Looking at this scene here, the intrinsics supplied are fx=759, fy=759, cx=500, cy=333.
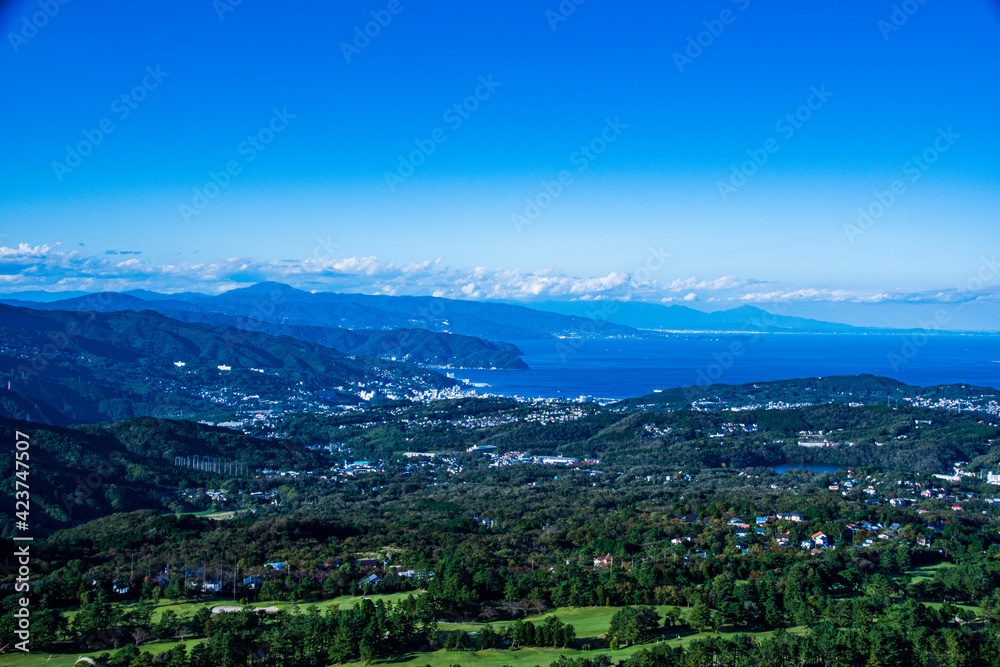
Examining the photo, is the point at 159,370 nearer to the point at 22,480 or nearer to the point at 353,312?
the point at 22,480

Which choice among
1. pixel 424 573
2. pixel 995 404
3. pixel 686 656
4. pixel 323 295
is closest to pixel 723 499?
pixel 424 573

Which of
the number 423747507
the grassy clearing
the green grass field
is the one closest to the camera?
the green grass field

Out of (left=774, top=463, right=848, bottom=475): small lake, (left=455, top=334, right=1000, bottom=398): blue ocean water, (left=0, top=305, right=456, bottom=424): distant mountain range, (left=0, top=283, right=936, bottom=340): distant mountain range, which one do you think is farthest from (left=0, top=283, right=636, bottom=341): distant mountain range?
(left=774, top=463, right=848, bottom=475): small lake

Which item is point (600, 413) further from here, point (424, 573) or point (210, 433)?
point (424, 573)

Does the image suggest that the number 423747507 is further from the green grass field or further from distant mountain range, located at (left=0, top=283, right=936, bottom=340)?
distant mountain range, located at (left=0, top=283, right=936, bottom=340)

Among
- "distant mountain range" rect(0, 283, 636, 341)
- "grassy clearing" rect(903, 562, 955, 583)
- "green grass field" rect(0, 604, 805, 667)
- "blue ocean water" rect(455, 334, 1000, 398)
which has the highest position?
"distant mountain range" rect(0, 283, 636, 341)

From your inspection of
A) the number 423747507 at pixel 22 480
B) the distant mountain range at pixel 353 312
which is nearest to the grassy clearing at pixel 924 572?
the number 423747507 at pixel 22 480

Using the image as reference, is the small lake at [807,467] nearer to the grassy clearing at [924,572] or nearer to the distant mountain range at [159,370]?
the grassy clearing at [924,572]

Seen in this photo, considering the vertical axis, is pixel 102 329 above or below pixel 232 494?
above

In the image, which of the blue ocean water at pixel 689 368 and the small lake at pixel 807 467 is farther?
the blue ocean water at pixel 689 368
